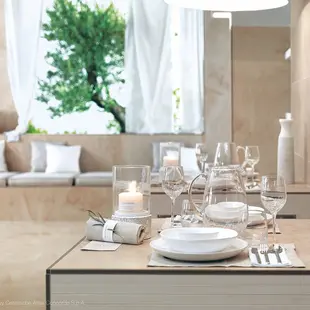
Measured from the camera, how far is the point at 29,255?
4.47 metres

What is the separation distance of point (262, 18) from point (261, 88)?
0.95 meters

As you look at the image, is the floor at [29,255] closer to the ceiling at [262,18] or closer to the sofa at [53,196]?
the sofa at [53,196]

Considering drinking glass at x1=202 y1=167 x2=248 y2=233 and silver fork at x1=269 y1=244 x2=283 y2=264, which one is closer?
silver fork at x1=269 y1=244 x2=283 y2=264

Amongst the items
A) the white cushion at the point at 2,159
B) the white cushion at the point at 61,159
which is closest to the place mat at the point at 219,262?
the white cushion at the point at 61,159

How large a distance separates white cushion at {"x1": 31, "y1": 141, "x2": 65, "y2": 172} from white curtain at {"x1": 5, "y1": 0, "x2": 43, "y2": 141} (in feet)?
1.10

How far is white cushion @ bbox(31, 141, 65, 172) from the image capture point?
6637mm

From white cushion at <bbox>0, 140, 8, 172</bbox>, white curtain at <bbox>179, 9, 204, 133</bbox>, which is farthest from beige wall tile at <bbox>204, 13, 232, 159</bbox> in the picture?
white cushion at <bbox>0, 140, 8, 172</bbox>

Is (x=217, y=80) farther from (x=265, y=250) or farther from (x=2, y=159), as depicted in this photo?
(x=265, y=250)

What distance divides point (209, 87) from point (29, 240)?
2809mm

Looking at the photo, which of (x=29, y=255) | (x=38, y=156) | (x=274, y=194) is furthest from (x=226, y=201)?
(x=38, y=156)

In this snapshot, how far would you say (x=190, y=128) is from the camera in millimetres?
6906

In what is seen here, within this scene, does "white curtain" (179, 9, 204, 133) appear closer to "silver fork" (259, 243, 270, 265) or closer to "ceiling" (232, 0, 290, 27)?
"ceiling" (232, 0, 290, 27)

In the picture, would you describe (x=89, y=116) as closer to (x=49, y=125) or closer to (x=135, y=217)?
(x=49, y=125)

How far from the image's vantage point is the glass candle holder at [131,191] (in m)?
1.82
